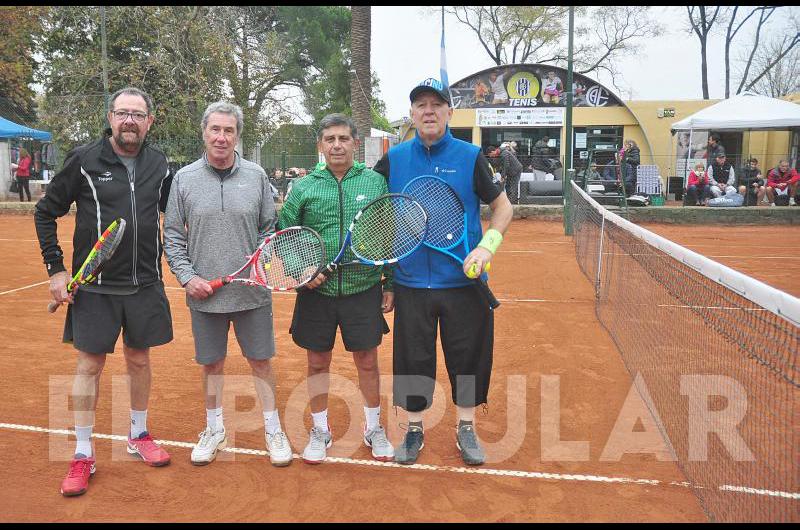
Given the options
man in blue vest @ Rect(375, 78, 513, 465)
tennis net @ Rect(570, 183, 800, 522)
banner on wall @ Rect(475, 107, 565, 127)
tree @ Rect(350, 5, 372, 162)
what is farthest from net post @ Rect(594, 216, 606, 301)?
banner on wall @ Rect(475, 107, 565, 127)

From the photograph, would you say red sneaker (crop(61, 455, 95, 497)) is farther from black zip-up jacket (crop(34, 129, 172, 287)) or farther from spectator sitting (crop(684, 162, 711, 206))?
spectator sitting (crop(684, 162, 711, 206))

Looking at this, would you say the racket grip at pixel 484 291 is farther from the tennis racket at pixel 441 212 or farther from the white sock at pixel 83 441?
the white sock at pixel 83 441

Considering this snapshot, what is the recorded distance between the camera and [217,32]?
24.6m

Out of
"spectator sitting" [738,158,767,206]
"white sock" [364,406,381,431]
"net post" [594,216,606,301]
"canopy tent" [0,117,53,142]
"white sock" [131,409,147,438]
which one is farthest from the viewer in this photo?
"canopy tent" [0,117,53,142]

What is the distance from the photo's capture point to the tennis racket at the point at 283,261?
12.6 feet

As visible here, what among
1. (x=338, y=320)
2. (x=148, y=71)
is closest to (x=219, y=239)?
(x=338, y=320)

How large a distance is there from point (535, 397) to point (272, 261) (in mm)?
2436

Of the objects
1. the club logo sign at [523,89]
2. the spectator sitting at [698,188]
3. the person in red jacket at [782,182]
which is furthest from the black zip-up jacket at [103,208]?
the club logo sign at [523,89]

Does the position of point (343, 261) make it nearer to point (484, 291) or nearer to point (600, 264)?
point (484, 291)

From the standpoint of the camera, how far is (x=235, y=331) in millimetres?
3969

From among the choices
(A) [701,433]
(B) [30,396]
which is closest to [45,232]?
(B) [30,396]

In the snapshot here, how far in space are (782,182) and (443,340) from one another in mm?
Result: 18668

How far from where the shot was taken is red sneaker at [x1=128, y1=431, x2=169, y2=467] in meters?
4.02

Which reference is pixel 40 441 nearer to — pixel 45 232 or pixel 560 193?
pixel 45 232
